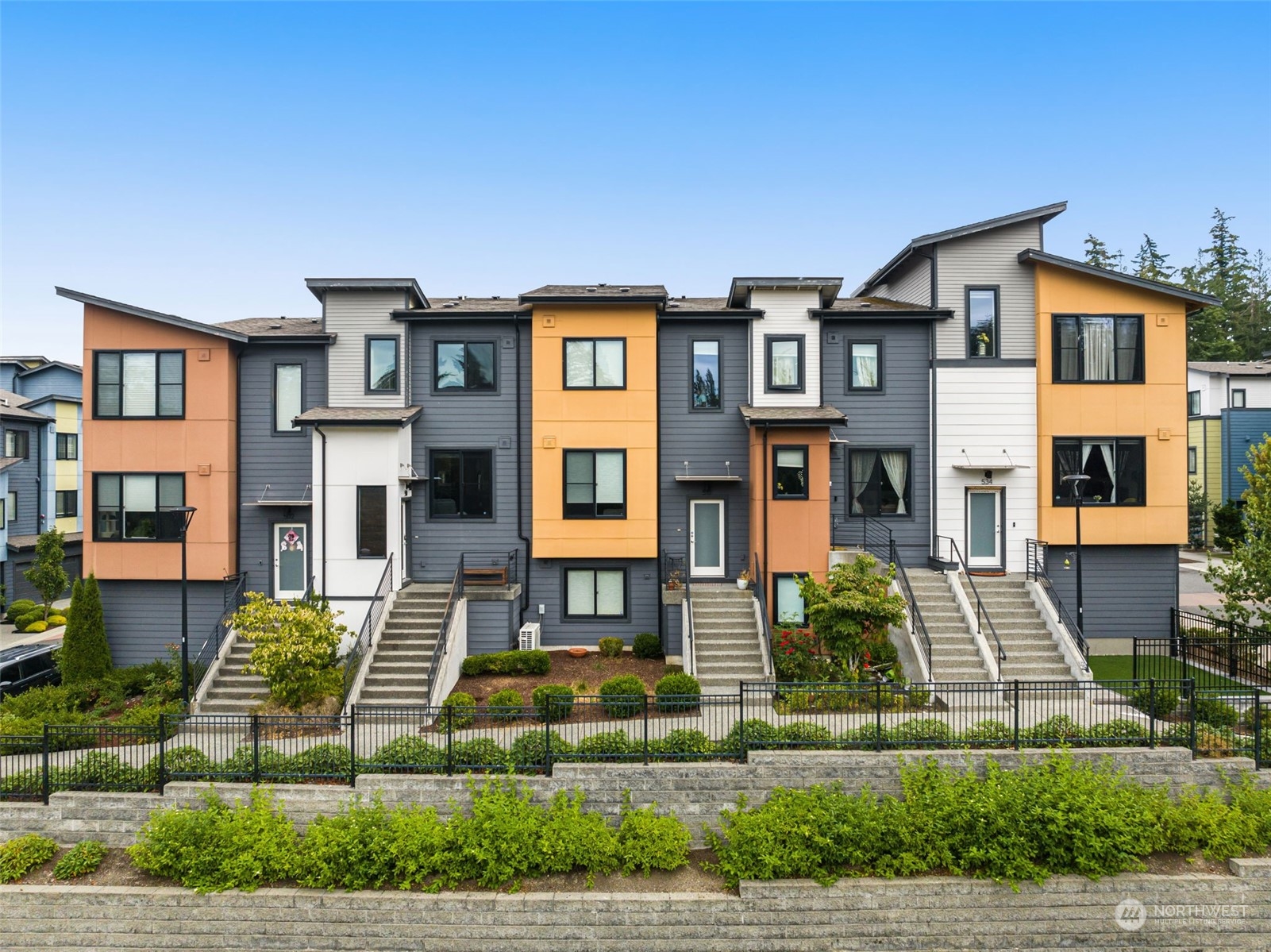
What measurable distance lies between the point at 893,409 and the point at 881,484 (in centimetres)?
212

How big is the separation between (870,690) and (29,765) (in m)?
15.4

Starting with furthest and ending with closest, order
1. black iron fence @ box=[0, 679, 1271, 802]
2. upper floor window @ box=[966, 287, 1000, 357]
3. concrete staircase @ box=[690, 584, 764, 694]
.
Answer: upper floor window @ box=[966, 287, 1000, 357] → concrete staircase @ box=[690, 584, 764, 694] → black iron fence @ box=[0, 679, 1271, 802]

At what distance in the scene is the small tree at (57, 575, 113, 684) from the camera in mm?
17656

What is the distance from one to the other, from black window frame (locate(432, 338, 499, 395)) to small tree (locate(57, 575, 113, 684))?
1025 cm

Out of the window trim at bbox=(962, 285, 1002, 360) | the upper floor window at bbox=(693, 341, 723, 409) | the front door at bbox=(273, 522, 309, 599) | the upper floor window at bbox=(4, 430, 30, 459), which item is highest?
the window trim at bbox=(962, 285, 1002, 360)

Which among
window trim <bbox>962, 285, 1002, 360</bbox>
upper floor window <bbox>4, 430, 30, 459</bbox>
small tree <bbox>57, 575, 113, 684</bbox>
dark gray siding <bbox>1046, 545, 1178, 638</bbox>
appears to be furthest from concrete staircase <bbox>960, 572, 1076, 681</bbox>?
upper floor window <bbox>4, 430, 30, 459</bbox>

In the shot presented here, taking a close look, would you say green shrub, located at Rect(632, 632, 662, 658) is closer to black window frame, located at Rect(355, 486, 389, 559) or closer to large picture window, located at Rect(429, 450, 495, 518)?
large picture window, located at Rect(429, 450, 495, 518)

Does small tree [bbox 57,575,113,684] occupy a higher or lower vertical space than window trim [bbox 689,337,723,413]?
lower

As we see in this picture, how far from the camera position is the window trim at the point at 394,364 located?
19.4 m

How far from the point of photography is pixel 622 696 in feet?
42.8

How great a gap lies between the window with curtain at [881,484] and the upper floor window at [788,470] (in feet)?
7.20

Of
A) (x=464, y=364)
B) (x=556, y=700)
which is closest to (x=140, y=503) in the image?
(x=464, y=364)

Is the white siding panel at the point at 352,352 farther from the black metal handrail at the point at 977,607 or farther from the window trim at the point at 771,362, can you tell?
the black metal handrail at the point at 977,607

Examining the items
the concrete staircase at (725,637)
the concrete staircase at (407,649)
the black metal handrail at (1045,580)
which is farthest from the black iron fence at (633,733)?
the black metal handrail at (1045,580)
